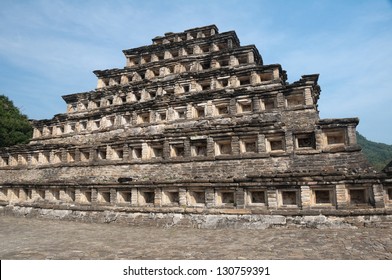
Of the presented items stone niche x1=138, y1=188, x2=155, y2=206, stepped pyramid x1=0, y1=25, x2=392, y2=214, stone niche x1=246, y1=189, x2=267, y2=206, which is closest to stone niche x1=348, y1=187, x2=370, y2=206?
stepped pyramid x1=0, y1=25, x2=392, y2=214

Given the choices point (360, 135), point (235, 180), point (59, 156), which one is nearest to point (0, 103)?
point (59, 156)

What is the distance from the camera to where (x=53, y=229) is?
1316cm

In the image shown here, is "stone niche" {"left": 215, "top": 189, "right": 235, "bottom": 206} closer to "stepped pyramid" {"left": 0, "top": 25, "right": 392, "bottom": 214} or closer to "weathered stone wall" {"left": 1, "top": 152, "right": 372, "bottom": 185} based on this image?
"stepped pyramid" {"left": 0, "top": 25, "right": 392, "bottom": 214}

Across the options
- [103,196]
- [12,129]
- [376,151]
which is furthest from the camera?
[376,151]

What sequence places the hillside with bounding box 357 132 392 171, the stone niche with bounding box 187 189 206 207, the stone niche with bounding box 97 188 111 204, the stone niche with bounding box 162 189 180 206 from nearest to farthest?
the stone niche with bounding box 187 189 206 207 → the stone niche with bounding box 162 189 180 206 → the stone niche with bounding box 97 188 111 204 → the hillside with bounding box 357 132 392 171

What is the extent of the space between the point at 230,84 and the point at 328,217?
438 inches

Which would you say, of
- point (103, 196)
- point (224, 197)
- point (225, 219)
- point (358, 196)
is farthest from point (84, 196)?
point (358, 196)

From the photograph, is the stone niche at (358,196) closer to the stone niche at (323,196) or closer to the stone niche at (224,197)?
the stone niche at (323,196)

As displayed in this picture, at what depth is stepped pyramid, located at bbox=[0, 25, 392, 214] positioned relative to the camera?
12.4m

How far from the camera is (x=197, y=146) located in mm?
15883

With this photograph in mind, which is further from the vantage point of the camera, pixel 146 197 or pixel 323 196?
pixel 146 197

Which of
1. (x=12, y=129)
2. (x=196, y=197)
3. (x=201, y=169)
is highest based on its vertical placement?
(x=12, y=129)

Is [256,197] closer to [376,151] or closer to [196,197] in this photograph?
[196,197]

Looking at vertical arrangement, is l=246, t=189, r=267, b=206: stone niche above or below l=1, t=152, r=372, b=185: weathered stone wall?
below
